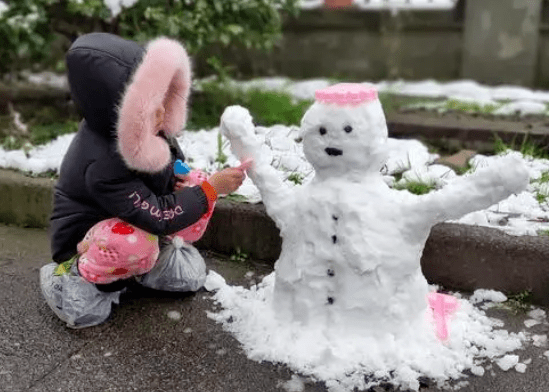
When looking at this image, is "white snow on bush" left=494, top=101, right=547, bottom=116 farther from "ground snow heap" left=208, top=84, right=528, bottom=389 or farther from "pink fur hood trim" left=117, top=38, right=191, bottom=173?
"pink fur hood trim" left=117, top=38, right=191, bottom=173

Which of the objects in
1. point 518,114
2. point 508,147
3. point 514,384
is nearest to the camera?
point 514,384

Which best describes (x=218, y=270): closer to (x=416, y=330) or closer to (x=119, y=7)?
(x=416, y=330)

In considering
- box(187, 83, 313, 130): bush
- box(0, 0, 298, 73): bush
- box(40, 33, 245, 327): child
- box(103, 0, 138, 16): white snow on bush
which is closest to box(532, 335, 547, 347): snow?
box(40, 33, 245, 327): child

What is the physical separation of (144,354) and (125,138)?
749 mm

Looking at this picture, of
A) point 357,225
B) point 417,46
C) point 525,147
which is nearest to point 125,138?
point 357,225

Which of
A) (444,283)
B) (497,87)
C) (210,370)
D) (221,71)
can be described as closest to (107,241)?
(210,370)

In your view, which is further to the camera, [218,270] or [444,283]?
[218,270]

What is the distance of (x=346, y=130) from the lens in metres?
2.29

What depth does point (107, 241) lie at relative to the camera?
2.53 metres

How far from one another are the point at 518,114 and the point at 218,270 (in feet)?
9.23

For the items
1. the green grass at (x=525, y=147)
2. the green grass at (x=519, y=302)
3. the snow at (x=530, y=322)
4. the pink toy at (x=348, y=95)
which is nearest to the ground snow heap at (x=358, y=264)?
the pink toy at (x=348, y=95)

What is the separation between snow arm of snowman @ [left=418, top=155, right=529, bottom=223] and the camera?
2.15m

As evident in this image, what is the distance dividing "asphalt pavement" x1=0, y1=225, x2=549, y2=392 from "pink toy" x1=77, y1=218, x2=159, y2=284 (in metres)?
0.22

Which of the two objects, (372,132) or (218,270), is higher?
(372,132)
